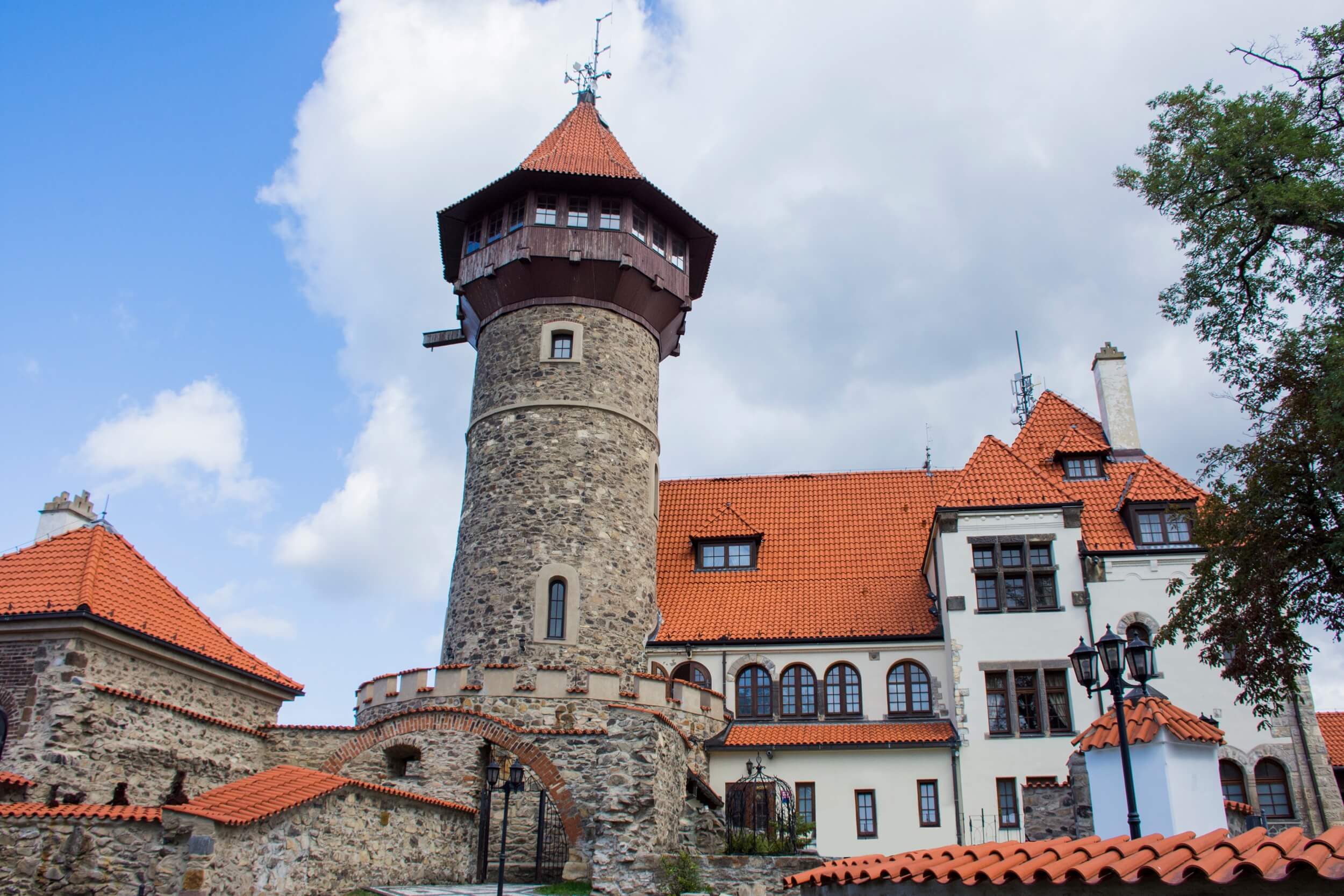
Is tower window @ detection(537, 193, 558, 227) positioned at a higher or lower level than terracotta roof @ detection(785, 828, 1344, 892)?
higher

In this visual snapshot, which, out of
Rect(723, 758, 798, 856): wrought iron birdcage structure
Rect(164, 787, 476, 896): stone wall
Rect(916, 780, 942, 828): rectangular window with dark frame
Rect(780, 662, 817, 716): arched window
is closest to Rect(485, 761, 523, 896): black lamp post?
Rect(164, 787, 476, 896): stone wall

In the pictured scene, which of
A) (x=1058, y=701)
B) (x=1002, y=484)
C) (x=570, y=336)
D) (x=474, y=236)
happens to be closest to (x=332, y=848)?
(x=570, y=336)

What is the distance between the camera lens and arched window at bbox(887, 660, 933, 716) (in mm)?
21594

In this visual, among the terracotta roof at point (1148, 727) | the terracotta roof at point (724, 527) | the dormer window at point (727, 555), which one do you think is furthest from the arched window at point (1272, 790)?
the terracotta roof at point (724, 527)

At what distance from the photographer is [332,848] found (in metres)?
13.4

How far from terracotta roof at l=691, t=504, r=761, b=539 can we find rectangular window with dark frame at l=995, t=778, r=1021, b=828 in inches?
332

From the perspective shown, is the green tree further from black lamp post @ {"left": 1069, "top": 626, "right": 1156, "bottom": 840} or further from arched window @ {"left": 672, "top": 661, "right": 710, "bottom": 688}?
arched window @ {"left": 672, "top": 661, "right": 710, "bottom": 688}

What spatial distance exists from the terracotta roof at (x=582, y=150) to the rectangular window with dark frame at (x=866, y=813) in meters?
15.0

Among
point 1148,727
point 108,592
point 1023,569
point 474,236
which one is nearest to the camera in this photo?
point 1148,727

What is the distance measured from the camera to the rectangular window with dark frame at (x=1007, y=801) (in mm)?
19312

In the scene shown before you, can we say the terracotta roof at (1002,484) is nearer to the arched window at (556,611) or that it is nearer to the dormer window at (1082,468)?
the dormer window at (1082,468)

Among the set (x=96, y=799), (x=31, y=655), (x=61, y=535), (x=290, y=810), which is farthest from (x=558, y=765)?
(x=61, y=535)

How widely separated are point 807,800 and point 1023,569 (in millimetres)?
6579

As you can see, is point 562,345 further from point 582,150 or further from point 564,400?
point 582,150
